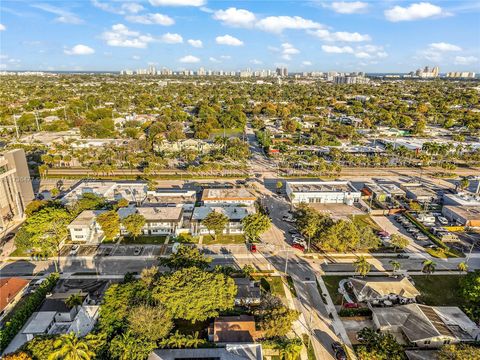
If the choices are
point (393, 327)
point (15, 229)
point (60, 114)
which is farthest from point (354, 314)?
point (60, 114)

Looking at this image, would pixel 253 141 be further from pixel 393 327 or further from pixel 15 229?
pixel 393 327

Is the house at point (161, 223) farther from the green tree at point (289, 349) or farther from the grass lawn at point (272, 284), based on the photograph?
the green tree at point (289, 349)

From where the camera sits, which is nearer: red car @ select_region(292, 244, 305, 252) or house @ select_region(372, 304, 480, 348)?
house @ select_region(372, 304, 480, 348)

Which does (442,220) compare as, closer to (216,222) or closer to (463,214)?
(463,214)

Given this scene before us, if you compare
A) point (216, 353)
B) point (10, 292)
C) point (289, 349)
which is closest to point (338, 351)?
point (289, 349)

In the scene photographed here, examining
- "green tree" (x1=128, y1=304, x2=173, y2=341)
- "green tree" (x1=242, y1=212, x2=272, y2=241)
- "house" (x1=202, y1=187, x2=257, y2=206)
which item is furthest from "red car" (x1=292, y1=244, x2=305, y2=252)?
"green tree" (x1=128, y1=304, x2=173, y2=341)

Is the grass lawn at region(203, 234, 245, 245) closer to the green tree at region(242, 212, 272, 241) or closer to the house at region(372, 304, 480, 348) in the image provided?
the green tree at region(242, 212, 272, 241)
